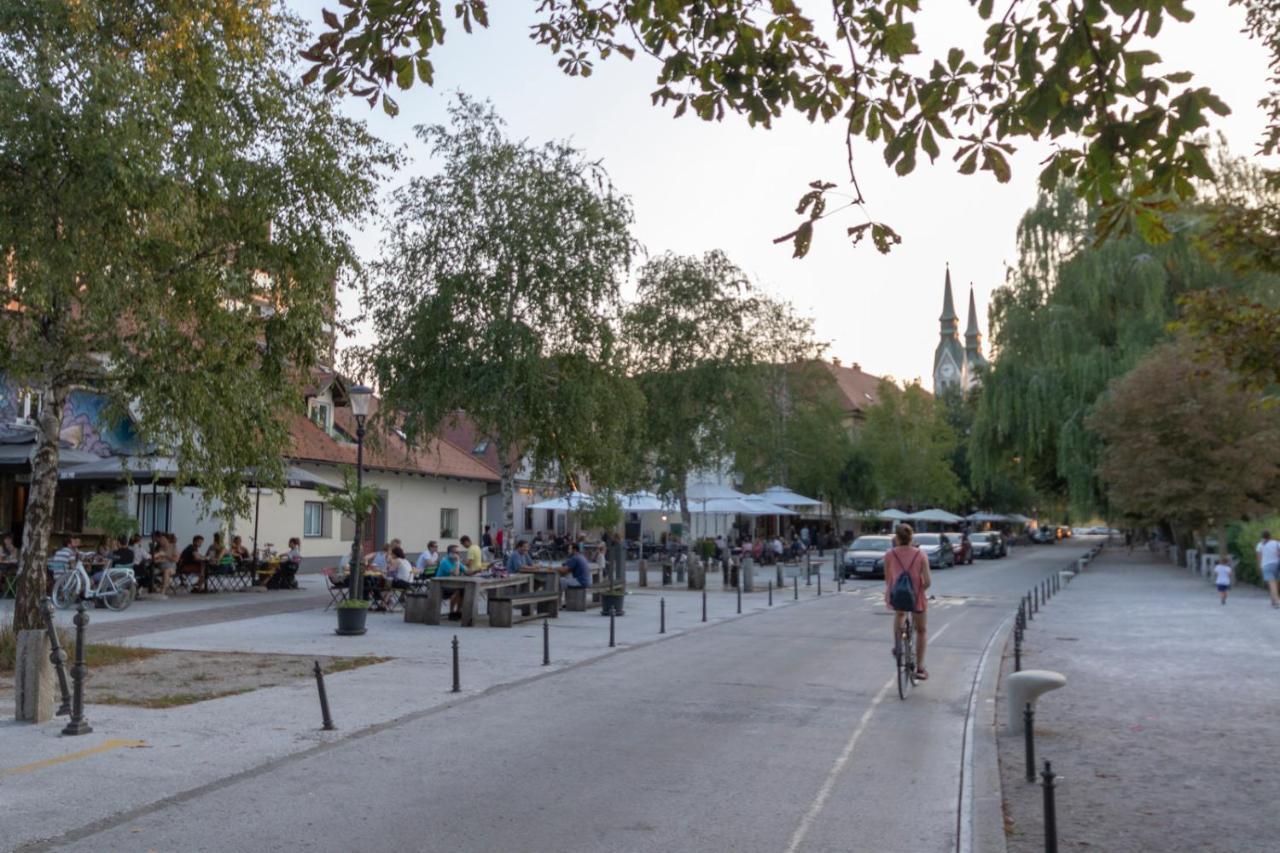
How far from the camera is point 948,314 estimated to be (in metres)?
150

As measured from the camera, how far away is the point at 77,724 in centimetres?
948

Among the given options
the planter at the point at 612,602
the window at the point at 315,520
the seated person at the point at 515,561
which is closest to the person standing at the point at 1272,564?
the planter at the point at 612,602

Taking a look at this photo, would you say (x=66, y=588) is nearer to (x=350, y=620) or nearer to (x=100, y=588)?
(x=100, y=588)

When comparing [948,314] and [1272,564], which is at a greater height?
[948,314]

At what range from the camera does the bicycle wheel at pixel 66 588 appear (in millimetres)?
20656

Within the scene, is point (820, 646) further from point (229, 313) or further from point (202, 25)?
point (202, 25)

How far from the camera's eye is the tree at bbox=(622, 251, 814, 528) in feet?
105

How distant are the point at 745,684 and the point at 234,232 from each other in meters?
8.11

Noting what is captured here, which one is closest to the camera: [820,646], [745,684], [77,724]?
[77,724]

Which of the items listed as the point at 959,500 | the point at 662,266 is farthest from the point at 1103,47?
the point at 959,500

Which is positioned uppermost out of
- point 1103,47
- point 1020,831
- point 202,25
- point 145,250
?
point 202,25

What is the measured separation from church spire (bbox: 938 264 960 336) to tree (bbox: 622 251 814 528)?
121 meters

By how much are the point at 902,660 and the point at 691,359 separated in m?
20.7

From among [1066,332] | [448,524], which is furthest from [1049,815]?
[448,524]
